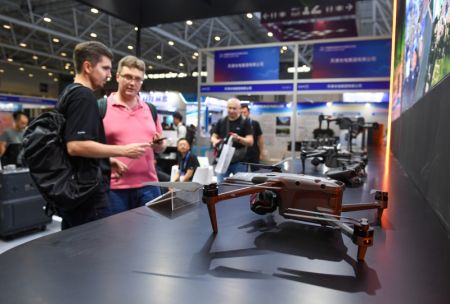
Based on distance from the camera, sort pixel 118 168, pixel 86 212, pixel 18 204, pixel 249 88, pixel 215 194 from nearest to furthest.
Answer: pixel 215 194
pixel 86 212
pixel 118 168
pixel 18 204
pixel 249 88

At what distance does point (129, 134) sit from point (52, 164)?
0.49 meters

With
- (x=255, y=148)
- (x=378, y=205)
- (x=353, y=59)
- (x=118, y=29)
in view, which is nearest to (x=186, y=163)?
(x=255, y=148)

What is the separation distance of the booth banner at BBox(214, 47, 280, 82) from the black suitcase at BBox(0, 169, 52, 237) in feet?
9.70

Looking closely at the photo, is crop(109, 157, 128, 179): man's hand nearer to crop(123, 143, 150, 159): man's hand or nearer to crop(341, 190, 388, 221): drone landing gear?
crop(123, 143, 150, 159): man's hand

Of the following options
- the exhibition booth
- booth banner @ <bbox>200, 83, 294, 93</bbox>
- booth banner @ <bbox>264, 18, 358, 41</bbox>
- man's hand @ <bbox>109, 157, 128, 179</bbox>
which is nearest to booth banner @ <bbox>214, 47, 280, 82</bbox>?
the exhibition booth

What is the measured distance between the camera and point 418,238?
77cm

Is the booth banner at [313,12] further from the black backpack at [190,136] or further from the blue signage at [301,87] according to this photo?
the black backpack at [190,136]

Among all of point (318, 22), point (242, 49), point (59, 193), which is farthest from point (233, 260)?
point (318, 22)

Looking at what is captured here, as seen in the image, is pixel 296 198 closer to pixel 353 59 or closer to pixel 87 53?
pixel 87 53

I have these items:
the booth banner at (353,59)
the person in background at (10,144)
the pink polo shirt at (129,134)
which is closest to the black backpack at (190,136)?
the booth banner at (353,59)

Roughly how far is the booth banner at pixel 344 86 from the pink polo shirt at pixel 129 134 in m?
3.31

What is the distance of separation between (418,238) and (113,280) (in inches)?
25.5

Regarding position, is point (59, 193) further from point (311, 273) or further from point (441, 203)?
point (441, 203)

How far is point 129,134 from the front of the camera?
1.73 m
